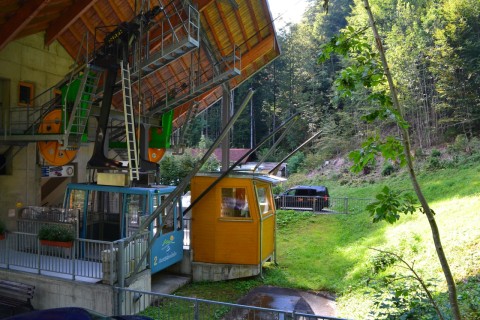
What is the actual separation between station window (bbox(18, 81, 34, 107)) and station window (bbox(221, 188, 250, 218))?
24.2ft

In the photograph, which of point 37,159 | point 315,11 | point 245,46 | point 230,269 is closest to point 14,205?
point 37,159

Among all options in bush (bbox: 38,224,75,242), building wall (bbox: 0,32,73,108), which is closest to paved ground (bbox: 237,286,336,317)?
bush (bbox: 38,224,75,242)

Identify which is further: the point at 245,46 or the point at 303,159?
the point at 303,159

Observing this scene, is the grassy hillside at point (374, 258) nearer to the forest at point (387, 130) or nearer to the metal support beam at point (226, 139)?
the forest at point (387, 130)

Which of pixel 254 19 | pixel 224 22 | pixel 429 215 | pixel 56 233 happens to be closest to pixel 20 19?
pixel 56 233

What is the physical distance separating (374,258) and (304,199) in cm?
1656

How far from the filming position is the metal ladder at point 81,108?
10.1 metres

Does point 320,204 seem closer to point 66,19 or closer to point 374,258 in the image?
point 66,19

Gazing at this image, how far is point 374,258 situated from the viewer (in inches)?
202

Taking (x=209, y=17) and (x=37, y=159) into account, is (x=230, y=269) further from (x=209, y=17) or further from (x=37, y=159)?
(x=209, y=17)

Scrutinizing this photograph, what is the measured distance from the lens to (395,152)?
3.55 metres

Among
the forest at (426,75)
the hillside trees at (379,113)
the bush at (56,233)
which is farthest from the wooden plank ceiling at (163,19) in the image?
the hillside trees at (379,113)

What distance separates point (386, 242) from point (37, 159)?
1212cm

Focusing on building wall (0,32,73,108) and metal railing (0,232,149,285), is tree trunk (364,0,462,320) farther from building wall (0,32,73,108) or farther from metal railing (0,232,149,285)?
building wall (0,32,73,108)
